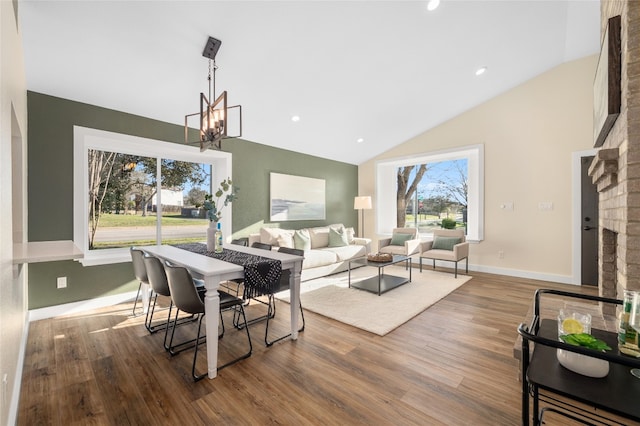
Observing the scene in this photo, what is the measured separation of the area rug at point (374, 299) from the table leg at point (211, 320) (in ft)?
4.63

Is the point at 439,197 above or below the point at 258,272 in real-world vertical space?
above

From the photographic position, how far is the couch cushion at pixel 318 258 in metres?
4.62

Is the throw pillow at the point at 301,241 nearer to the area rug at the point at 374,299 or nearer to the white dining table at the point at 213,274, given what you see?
the area rug at the point at 374,299

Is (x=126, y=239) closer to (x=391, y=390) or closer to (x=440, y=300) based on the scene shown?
(x=391, y=390)

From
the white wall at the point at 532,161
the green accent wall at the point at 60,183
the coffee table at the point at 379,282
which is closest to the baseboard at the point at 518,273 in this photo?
the white wall at the point at 532,161

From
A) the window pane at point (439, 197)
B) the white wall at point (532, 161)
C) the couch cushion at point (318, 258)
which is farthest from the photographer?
the window pane at point (439, 197)

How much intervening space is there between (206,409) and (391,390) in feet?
3.88

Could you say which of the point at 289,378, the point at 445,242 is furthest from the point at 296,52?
the point at 445,242

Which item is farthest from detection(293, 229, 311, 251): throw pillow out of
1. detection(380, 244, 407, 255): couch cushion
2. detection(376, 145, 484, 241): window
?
detection(376, 145, 484, 241): window

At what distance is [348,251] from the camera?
5363mm

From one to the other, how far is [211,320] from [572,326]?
2063 millimetres

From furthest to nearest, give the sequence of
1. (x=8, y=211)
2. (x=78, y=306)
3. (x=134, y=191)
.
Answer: (x=134, y=191) → (x=78, y=306) → (x=8, y=211)

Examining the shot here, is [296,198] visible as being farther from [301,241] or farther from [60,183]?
[60,183]

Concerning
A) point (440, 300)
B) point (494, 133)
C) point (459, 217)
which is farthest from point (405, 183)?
point (440, 300)
